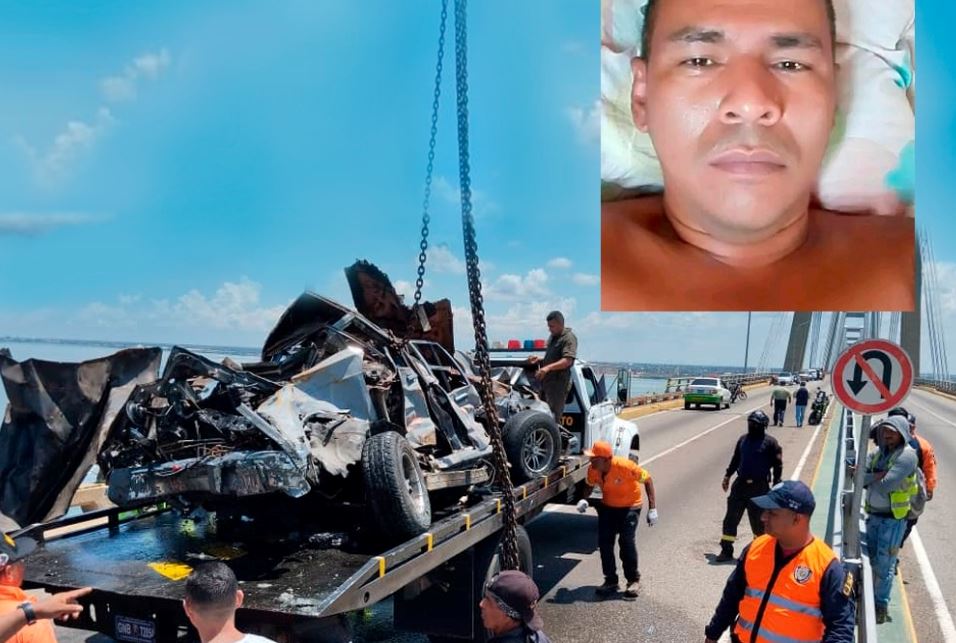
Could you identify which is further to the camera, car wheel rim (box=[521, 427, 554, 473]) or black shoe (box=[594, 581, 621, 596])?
black shoe (box=[594, 581, 621, 596])

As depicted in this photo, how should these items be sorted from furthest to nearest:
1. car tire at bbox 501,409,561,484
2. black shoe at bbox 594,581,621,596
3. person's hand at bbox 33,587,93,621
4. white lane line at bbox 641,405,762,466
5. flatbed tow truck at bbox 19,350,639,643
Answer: white lane line at bbox 641,405,762,466
black shoe at bbox 594,581,621,596
car tire at bbox 501,409,561,484
flatbed tow truck at bbox 19,350,639,643
person's hand at bbox 33,587,93,621

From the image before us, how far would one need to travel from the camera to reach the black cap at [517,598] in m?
2.82

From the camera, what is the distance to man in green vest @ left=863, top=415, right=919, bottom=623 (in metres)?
6.48

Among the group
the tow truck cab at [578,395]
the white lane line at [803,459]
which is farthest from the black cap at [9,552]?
the white lane line at [803,459]

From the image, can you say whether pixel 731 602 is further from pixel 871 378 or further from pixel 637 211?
pixel 637 211

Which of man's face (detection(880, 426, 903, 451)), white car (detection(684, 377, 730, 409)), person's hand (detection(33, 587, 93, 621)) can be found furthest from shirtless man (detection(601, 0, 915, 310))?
white car (detection(684, 377, 730, 409))

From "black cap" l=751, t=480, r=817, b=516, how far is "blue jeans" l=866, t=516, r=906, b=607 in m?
3.88

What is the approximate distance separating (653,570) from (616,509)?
1.32 meters

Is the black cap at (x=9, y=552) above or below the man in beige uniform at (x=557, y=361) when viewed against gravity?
below

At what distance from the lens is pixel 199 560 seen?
4.86 metres

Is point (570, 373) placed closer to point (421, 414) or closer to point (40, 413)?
point (421, 414)

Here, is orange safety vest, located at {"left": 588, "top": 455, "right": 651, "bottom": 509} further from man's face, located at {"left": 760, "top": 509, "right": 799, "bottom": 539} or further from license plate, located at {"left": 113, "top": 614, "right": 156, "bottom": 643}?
license plate, located at {"left": 113, "top": 614, "right": 156, "bottom": 643}

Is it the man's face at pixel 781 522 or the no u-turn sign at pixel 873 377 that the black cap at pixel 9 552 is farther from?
the no u-turn sign at pixel 873 377

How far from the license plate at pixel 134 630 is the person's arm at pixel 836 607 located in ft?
10.9
